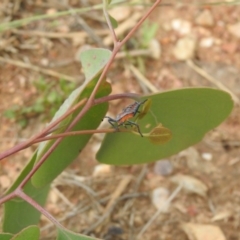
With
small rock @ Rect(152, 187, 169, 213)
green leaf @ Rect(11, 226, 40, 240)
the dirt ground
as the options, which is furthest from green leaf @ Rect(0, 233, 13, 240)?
small rock @ Rect(152, 187, 169, 213)

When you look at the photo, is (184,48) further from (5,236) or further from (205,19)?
(5,236)

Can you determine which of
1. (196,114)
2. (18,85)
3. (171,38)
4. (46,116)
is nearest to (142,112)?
(196,114)

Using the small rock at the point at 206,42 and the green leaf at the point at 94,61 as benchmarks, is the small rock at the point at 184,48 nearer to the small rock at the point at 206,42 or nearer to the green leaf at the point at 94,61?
the small rock at the point at 206,42

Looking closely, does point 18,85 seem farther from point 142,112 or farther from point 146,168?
point 142,112

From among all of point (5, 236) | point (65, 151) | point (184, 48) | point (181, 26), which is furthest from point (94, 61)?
point (181, 26)

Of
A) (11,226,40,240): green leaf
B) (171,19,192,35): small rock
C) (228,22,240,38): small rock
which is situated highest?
(11,226,40,240): green leaf

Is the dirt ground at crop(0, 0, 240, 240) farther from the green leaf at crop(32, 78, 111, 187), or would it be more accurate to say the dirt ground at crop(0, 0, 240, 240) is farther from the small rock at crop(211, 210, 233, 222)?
the green leaf at crop(32, 78, 111, 187)
